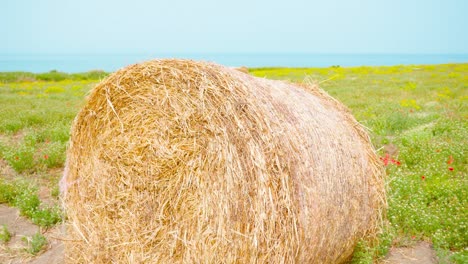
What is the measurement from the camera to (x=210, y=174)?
11.5 ft

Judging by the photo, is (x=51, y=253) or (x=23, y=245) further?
(x=23, y=245)

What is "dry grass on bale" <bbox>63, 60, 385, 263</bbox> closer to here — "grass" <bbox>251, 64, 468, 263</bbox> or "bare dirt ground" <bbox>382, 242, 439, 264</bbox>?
"bare dirt ground" <bbox>382, 242, 439, 264</bbox>

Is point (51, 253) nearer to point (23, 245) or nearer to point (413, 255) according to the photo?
point (23, 245)

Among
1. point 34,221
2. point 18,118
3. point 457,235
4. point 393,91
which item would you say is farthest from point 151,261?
point 393,91

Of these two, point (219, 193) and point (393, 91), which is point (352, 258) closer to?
point (219, 193)

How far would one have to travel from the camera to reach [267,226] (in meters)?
3.22

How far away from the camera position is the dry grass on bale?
10.8 ft

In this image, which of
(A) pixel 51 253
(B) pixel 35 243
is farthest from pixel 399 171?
(B) pixel 35 243

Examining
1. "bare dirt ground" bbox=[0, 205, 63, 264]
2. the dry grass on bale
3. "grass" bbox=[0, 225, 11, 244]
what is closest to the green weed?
"bare dirt ground" bbox=[0, 205, 63, 264]

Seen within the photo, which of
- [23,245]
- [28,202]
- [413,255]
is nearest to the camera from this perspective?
[413,255]

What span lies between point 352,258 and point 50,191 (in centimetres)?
517

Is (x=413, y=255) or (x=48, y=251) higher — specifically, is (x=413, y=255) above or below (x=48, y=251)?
above

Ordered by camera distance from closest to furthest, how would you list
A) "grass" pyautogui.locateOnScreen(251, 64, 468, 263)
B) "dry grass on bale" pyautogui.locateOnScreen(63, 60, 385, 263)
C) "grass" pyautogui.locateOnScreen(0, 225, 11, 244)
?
"dry grass on bale" pyautogui.locateOnScreen(63, 60, 385, 263) → "grass" pyautogui.locateOnScreen(251, 64, 468, 263) → "grass" pyautogui.locateOnScreen(0, 225, 11, 244)

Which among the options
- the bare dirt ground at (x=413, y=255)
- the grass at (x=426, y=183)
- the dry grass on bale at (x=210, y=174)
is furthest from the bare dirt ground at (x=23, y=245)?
the bare dirt ground at (x=413, y=255)
